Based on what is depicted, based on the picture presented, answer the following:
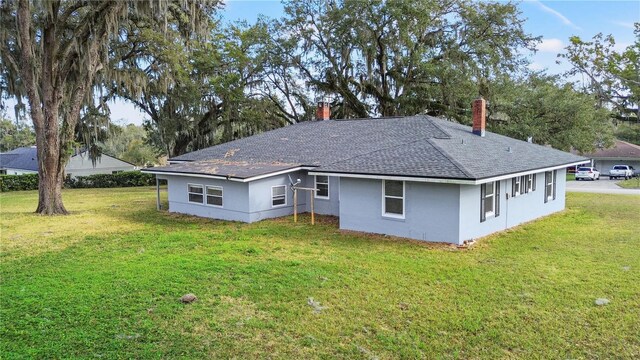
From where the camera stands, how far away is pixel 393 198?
12.3m

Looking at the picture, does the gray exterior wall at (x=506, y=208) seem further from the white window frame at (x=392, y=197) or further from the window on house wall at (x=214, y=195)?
the window on house wall at (x=214, y=195)

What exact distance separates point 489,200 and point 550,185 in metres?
5.81

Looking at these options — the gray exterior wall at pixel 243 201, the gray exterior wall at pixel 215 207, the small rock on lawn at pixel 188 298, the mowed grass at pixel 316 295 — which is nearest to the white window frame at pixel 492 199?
the mowed grass at pixel 316 295

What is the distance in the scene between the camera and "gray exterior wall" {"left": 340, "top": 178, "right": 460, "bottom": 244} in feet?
37.0

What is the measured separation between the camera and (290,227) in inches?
546

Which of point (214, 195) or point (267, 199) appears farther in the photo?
point (214, 195)

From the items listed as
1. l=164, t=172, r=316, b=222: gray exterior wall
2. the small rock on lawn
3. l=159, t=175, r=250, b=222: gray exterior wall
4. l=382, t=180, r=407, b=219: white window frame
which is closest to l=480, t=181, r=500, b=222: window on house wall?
l=382, t=180, r=407, b=219: white window frame

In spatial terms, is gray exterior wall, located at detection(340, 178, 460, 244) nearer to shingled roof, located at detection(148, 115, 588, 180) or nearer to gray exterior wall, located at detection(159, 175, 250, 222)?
shingled roof, located at detection(148, 115, 588, 180)

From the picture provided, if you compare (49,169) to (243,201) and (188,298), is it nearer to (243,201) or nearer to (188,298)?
(243,201)

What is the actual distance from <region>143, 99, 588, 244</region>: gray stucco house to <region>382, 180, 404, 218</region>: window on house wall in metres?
0.03

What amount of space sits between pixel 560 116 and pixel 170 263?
22.9m

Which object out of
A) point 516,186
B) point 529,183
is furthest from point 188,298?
point 529,183


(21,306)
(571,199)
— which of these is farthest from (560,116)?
(21,306)

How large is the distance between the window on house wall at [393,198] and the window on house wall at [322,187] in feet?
13.1
